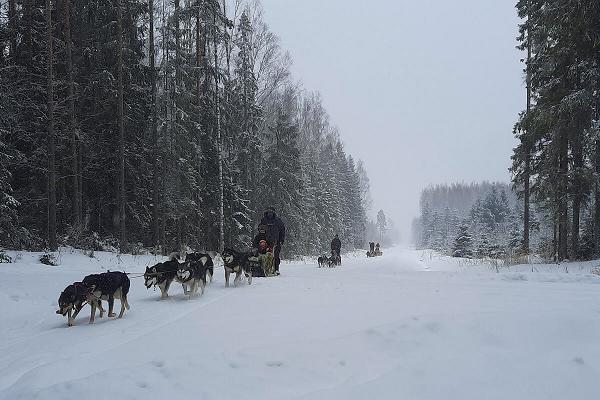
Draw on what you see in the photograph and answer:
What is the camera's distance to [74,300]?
5.98 m

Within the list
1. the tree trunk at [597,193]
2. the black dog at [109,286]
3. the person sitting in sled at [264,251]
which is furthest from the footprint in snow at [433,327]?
the tree trunk at [597,193]

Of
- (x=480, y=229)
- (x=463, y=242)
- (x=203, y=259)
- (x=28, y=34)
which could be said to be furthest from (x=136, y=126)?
(x=480, y=229)

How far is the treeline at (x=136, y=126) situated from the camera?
606 inches

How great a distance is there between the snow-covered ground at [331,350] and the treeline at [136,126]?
1003 cm

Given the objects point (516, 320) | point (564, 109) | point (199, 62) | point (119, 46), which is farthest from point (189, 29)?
point (516, 320)

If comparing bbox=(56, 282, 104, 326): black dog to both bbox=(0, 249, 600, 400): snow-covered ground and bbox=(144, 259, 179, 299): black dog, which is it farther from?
bbox=(144, 259, 179, 299): black dog

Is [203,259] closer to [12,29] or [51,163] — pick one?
[51,163]

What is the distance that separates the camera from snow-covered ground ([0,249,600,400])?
3.26m

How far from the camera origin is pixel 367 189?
84.2m

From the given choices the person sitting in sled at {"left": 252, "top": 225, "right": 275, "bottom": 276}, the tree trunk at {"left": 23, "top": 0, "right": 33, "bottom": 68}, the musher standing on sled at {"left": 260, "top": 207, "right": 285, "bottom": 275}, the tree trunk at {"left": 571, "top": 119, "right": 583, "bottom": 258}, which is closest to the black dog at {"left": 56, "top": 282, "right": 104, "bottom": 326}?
the person sitting in sled at {"left": 252, "top": 225, "right": 275, "bottom": 276}

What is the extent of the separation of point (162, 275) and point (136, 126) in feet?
45.9

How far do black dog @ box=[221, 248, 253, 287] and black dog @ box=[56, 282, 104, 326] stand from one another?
3.48m

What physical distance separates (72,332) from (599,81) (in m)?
14.9

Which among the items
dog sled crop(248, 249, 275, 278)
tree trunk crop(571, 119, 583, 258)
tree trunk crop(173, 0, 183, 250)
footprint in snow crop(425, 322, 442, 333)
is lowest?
dog sled crop(248, 249, 275, 278)
